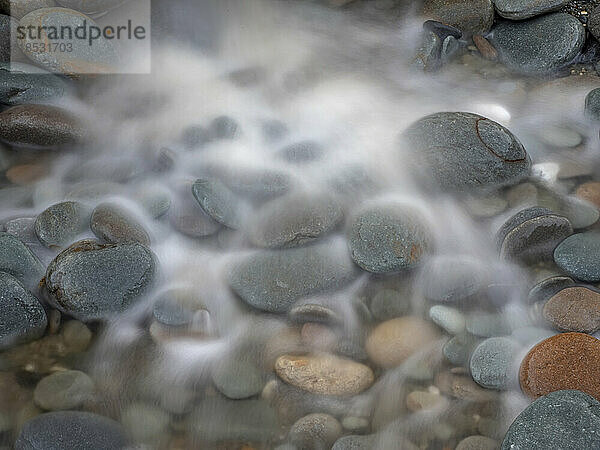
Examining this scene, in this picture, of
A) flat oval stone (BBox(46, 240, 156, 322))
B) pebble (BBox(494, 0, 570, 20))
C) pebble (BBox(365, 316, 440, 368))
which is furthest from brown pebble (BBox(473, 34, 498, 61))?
flat oval stone (BBox(46, 240, 156, 322))

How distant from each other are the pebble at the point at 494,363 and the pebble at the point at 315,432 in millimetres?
619

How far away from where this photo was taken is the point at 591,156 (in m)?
3.78

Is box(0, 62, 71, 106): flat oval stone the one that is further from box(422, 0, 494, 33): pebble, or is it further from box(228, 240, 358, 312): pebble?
box(422, 0, 494, 33): pebble

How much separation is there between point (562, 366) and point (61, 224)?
2326 mm

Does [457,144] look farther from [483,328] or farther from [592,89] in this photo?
[592,89]

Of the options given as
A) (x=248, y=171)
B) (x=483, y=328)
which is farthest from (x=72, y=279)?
(x=483, y=328)

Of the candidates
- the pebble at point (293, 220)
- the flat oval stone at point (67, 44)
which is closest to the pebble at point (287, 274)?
the pebble at point (293, 220)

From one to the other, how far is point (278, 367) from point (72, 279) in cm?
97

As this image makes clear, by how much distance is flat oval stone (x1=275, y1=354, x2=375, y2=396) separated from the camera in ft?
8.73

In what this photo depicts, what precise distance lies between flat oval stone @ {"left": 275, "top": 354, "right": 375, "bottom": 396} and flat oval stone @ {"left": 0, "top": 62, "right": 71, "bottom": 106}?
7.63ft

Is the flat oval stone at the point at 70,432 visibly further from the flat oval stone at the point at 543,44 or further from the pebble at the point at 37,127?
the flat oval stone at the point at 543,44

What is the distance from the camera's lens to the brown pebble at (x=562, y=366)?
2518 mm

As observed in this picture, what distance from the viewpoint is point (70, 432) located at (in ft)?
7.95

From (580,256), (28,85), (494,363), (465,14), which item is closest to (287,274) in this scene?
(494,363)
